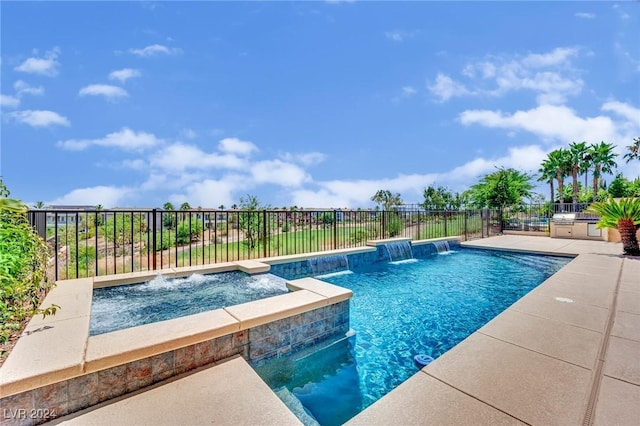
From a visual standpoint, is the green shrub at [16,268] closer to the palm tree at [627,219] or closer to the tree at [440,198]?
the palm tree at [627,219]

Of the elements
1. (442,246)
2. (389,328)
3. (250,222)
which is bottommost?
(389,328)

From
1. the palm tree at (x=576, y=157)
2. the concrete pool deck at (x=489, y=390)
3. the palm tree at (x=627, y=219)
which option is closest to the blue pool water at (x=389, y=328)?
the concrete pool deck at (x=489, y=390)

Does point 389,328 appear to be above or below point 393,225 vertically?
below

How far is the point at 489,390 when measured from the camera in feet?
5.56

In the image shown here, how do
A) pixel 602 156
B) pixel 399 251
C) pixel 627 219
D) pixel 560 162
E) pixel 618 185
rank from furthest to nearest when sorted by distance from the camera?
pixel 618 185, pixel 560 162, pixel 602 156, pixel 399 251, pixel 627 219

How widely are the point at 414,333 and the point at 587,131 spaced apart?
29.9 m

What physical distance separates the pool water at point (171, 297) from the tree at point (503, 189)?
1524 centimetres

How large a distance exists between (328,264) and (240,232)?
5.62 m

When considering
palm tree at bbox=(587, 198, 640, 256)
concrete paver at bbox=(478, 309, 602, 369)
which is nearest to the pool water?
concrete paver at bbox=(478, 309, 602, 369)

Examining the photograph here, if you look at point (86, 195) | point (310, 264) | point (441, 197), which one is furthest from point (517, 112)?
point (86, 195)

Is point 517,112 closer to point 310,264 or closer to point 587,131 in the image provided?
point 587,131

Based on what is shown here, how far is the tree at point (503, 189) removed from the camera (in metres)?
15.0

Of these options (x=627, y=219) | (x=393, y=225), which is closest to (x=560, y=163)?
(x=627, y=219)

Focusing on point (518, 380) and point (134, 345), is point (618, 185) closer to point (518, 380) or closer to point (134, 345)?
point (518, 380)
